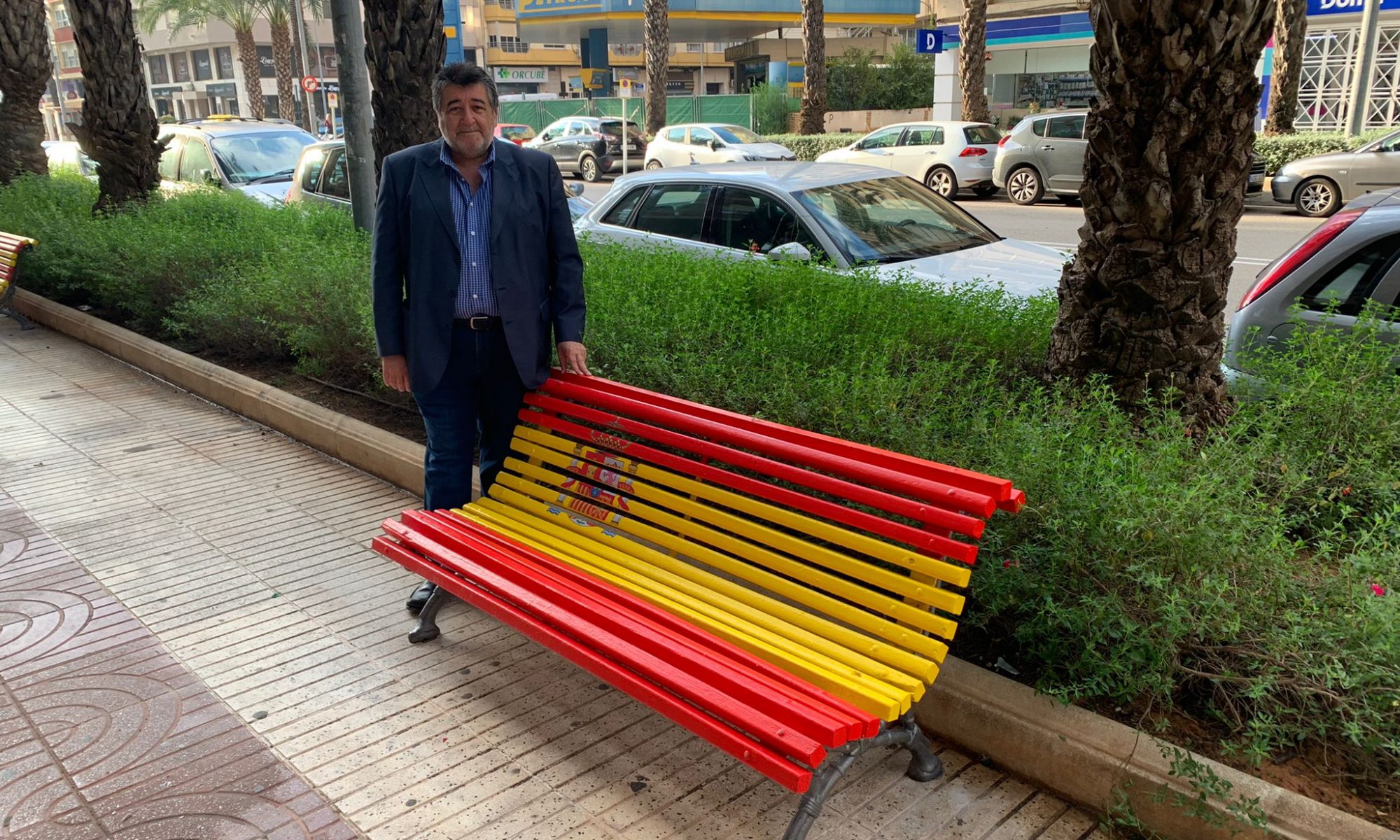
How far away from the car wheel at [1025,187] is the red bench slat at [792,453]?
703 inches

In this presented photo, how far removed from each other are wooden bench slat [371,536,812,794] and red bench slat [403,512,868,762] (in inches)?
2.3

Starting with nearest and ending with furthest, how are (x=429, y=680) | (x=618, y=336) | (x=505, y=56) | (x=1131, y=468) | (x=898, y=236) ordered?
(x=1131, y=468)
(x=429, y=680)
(x=618, y=336)
(x=898, y=236)
(x=505, y=56)

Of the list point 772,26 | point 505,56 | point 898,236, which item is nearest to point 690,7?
point 772,26

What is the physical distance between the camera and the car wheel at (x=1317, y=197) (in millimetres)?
16281

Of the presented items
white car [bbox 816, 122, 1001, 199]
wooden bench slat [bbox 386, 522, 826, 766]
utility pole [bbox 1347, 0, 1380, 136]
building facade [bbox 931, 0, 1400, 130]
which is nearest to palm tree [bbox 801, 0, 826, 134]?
building facade [bbox 931, 0, 1400, 130]

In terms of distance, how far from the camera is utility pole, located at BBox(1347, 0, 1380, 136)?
1830 centimetres

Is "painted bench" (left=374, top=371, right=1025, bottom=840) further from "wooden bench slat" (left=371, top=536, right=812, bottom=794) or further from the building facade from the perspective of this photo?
the building facade

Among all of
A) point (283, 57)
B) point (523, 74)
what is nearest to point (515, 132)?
point (283, 57)

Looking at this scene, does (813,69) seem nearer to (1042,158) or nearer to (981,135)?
(981,135)

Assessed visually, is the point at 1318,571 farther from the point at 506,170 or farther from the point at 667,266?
the point at 667,266

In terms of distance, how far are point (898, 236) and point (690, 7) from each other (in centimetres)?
Answer: 3669

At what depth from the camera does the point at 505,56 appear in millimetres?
69000

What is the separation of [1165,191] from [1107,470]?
1.40 meters

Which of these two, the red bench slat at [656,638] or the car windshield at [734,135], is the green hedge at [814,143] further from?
the red bench slat at [656,638]
